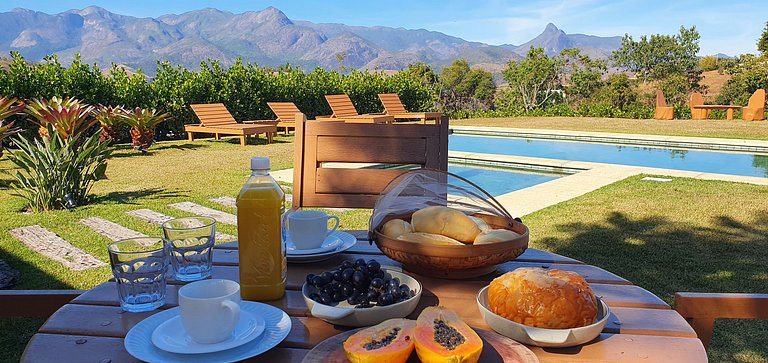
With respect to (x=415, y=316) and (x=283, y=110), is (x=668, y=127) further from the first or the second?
(x=415, y=316)

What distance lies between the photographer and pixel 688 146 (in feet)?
34.3

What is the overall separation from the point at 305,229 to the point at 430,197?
1.07 ft

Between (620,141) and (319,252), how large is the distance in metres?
11.2

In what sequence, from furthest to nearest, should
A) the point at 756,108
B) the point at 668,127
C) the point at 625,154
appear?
the point at 756,108 < the point at 668,127 < the point at 625,154

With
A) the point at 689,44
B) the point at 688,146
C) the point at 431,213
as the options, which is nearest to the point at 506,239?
the point at 431,213

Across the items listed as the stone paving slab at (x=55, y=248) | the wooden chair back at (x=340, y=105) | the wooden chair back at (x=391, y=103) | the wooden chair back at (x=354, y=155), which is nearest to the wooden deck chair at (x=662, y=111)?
the wooden chair back at (x=391, y=103)

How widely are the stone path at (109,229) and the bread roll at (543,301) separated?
322 cm

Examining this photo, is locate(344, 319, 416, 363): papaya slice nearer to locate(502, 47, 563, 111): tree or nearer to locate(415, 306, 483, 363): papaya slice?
locate(415, 306, 483, 363): papaya slice

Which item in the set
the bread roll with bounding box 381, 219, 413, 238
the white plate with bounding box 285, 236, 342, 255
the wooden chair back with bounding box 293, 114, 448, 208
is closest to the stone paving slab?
the wooden chair back with bounding box 293, 114, 448, 208

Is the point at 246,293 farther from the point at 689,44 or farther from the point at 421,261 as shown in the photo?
the point at 689,44

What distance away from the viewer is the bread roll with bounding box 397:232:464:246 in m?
1.13

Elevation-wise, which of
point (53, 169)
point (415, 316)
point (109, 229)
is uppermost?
point (415, 316)

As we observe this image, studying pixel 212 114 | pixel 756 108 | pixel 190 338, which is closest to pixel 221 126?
pixel 212 114

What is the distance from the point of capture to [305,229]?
4.53 feet
